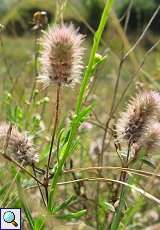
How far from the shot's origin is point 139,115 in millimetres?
912

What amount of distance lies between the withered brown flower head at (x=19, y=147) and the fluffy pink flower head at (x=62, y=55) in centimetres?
10

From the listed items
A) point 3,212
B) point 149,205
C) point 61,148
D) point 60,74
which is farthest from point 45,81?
point 149,205

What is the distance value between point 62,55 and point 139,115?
16 centimetres

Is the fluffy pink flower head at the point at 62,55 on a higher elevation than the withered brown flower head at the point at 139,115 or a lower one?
higher

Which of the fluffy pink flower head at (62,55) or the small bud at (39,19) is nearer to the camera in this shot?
the fluffy pink flower head at (62,55)

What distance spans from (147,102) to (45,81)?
162 mm

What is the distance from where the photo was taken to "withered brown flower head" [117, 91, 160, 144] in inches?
35.6

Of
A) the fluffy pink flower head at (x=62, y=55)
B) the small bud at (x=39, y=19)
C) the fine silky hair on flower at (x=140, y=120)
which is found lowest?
the fine silky hair on flower at (x=140, y=120)

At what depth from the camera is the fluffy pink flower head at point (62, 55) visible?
0.87 metres

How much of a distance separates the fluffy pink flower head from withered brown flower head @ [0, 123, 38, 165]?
0.33 ft

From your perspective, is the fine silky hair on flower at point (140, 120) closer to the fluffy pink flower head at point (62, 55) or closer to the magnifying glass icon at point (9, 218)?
the fluffy pink flower head at point (62, 55)

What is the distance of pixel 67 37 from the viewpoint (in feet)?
2.85

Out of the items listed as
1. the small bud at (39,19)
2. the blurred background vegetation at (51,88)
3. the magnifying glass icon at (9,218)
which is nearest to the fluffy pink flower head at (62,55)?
the blurred background vegetation at (51,88)

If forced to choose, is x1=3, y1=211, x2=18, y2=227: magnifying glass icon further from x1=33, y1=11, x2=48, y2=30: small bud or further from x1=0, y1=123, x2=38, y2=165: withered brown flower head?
x1=33, y1=11, x2=48, y2=30: small bud
